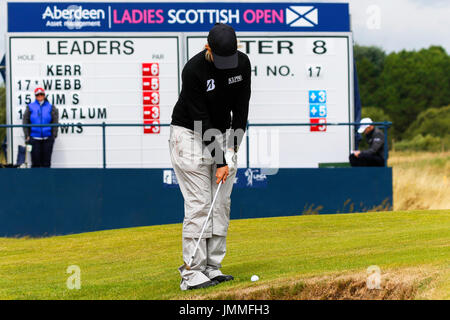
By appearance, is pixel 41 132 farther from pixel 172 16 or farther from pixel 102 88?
pixel 172 16

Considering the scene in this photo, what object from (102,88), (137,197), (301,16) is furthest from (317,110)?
(102,88)

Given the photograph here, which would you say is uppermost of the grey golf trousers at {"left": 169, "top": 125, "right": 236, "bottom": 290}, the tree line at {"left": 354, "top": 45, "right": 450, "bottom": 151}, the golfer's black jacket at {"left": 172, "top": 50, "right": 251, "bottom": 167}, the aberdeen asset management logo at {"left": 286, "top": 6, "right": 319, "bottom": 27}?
the tree line at {"left": 354, "top": 45, "right": 450, "bottom": 151}

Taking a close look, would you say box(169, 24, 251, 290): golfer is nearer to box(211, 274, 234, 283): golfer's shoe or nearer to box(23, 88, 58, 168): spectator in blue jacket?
box(211, 274, 234, 283): golfer's shoe

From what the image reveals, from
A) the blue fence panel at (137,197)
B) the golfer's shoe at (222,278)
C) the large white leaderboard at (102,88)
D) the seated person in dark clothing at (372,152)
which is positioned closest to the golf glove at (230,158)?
the golfer's shoe at (222,278)

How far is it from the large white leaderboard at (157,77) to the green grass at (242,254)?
3.24 m

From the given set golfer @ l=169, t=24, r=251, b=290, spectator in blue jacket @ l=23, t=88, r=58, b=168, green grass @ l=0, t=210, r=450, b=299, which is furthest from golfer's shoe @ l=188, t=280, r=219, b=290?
spectator in blue jacket @ l=23, t=88, r=58, b=168

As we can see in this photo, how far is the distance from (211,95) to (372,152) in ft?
29.8

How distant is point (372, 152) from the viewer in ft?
50.6

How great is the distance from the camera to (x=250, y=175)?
15.2 meters

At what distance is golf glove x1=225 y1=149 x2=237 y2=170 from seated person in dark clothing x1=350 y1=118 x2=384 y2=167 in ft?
28.4

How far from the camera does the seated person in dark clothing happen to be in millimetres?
15406

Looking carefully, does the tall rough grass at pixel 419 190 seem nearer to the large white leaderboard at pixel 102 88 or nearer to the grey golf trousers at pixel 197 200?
the large white leaderboard at pixel 102 88

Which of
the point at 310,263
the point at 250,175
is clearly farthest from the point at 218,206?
the point at 250,175

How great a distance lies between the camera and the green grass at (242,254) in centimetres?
753
